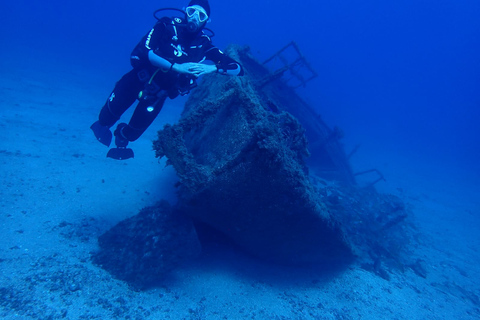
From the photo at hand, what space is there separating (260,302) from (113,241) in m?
2.75

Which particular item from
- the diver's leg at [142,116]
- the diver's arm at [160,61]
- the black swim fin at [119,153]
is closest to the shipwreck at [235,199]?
the diver's arm at [160,61]

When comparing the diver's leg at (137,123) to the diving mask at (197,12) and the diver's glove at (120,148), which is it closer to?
the diver's glove at (120,148)

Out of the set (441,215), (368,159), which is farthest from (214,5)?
(441,215)

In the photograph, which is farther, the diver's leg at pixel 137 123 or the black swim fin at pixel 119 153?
the black swim fin at pixel 119 153

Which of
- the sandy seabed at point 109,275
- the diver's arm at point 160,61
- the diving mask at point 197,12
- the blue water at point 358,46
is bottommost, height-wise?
the sandy seabed at point 109,275

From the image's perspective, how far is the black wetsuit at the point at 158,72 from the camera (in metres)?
4.01

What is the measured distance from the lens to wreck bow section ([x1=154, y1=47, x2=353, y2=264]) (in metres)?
2.89

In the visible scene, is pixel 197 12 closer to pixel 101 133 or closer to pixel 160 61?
pixel 160 61

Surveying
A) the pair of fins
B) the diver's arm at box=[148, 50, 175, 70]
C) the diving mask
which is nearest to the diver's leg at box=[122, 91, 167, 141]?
the pair of fins

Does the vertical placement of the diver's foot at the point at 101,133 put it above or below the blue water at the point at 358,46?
below

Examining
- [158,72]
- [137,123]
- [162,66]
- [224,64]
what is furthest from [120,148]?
[224,64]

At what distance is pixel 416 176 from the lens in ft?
74.3

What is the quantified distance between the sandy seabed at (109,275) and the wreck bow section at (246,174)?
0.94 metres

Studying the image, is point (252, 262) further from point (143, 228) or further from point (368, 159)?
point (368, 159)
